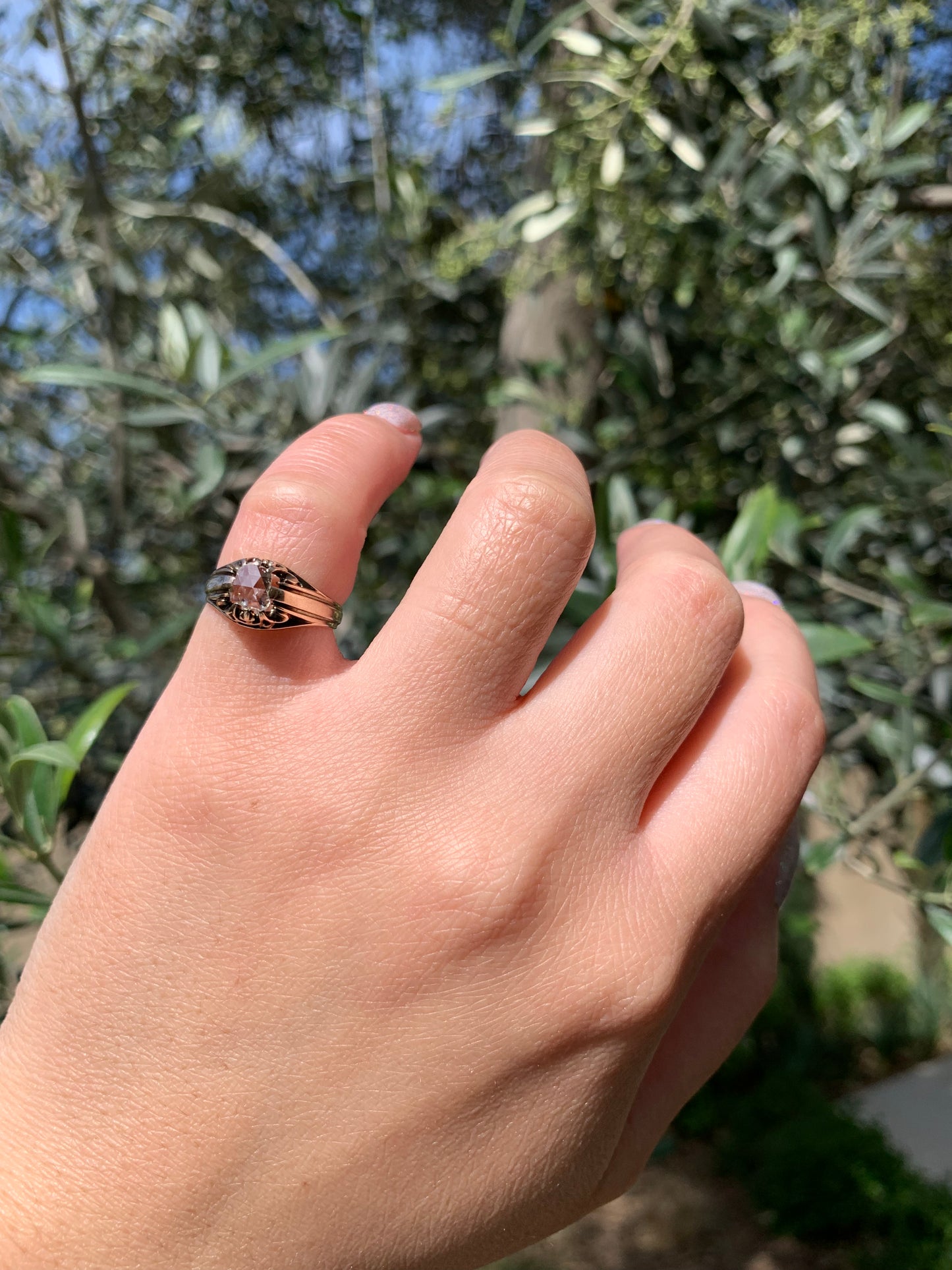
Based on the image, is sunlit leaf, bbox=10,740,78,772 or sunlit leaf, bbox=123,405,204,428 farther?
sunlit leaf, bbox=123,405,204,428

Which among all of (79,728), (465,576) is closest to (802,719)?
(465,576)

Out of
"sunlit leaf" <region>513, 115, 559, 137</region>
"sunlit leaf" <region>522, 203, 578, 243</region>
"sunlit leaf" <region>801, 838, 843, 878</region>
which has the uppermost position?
"sunlit leaf" <region>513, 115, 559, 137</region>

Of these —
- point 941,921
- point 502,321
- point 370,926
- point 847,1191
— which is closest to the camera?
point 370,926

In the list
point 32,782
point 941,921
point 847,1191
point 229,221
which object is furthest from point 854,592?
point 847,1191

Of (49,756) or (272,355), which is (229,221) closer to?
(272,355)

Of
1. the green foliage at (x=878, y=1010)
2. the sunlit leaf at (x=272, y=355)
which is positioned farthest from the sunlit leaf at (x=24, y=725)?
the green foliage at (x=878, y=1010)

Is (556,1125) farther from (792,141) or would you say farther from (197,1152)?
(792,141)

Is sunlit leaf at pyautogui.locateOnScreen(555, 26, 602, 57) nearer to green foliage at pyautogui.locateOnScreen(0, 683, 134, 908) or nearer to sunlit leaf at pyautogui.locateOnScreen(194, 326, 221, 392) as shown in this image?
sunlit leaf at pyautogui.locateOnScreen(194, 326, 221, 392)

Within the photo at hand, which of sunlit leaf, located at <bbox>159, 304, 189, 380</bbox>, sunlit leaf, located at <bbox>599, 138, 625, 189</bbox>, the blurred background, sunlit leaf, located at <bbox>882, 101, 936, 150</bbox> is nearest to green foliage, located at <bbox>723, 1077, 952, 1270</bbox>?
the blurred background

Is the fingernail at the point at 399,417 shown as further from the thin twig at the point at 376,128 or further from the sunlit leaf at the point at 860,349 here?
the thin twig at the point at 376,128
